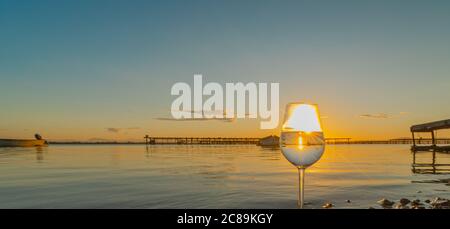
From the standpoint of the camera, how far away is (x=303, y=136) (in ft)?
6.88

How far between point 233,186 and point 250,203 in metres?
3.37

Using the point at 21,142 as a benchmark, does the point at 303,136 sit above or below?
above

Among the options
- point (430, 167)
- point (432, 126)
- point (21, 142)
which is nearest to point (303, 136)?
point (430, 167)

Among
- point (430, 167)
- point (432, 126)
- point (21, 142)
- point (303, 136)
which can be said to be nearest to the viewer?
point (303, 136)

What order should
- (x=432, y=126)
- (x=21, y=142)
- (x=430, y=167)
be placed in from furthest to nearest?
(x=21, y=142) < (x=432, y=126) < (x=430, y=167)

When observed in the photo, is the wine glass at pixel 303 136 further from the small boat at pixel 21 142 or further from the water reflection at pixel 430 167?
the small boat at pixel 21 142

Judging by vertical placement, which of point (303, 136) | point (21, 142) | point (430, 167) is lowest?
point (21, 142)

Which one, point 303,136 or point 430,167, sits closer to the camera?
point 303,136

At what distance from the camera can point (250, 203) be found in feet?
26.2

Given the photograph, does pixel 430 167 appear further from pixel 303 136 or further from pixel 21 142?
pixel 21 142

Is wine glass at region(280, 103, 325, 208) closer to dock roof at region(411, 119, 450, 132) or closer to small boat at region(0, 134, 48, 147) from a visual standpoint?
dock roof at region(411, 119, 450, 132)

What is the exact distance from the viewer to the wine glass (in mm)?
2084

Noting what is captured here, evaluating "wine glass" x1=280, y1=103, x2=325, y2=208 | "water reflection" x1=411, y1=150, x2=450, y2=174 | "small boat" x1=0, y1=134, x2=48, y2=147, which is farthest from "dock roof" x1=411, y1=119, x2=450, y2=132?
"small boat" x1=0, y1=134, x2=48, y2=147
